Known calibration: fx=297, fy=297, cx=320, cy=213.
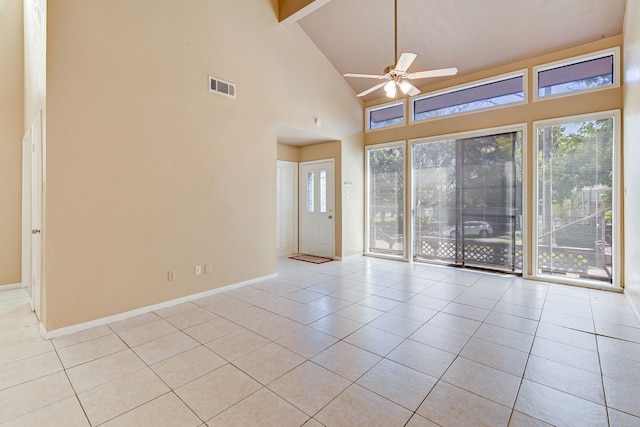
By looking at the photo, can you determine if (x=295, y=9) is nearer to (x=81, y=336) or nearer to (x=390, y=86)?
(x=390, y=86)

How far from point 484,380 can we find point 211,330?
2.42m

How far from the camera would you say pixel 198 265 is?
3928mm

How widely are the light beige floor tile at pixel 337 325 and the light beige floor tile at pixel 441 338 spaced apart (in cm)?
58

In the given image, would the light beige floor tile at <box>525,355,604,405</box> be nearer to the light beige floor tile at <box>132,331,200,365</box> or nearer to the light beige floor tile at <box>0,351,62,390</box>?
the light beige floor tile at <box>132,331,200,365</box>

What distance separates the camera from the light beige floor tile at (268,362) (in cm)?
222

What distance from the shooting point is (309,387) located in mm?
2072

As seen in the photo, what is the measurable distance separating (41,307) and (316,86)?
5.12 meters

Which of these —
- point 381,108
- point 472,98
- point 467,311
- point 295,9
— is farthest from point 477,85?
point 467,311

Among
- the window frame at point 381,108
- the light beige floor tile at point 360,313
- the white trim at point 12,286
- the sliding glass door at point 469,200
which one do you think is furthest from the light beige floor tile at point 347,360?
the window frame at point 381,108

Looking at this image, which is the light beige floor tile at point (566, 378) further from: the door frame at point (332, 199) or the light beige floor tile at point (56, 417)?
the door frame at point (332, 199)

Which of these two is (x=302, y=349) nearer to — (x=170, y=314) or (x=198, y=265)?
(x=170, y=314)

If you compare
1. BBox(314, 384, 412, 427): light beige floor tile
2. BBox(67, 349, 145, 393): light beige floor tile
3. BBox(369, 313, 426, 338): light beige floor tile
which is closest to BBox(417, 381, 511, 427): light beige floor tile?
Answer: BBox(314, 384, 412, 427): light beige floor tile

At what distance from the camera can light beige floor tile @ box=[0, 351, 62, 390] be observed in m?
2.15

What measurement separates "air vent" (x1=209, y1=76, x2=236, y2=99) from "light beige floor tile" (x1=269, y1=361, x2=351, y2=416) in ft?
11.8
